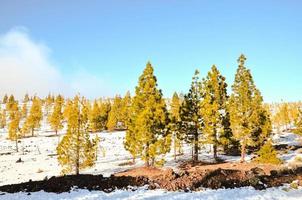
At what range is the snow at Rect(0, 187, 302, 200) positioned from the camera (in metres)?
18.1

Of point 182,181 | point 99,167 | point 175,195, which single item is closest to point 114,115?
point 99,167

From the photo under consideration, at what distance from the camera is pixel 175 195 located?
751 inches

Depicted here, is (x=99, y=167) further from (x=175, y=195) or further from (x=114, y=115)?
(x=114, y=115)

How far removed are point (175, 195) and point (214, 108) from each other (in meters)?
24.9

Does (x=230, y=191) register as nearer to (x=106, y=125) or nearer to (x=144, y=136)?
(x=144, y=136)

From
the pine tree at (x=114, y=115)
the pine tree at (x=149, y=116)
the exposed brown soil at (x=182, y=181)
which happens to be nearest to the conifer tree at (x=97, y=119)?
the pine tree at (x=114, y=115)

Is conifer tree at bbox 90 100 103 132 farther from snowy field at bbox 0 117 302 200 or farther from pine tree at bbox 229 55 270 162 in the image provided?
pine tree at bbox 229 55 270 162

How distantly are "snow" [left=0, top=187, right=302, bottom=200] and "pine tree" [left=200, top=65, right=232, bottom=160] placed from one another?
22848mm

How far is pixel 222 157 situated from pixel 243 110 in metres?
12.1

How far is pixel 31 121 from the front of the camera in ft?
327

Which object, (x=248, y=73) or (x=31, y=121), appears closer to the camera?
(x=248, y=73)

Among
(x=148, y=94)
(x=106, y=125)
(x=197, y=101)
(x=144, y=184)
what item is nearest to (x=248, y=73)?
(x=197, y=101)

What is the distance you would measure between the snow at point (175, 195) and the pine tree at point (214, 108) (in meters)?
22.8

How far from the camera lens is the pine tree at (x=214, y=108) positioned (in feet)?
140
